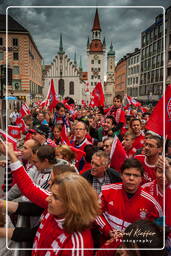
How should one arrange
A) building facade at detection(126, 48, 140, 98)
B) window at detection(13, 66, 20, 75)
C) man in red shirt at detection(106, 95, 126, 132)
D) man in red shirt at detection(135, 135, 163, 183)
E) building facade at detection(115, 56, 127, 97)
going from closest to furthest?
man in red shirt at detection(135, 135, 163, 183) < man in red shirt at detection(106, 95, 126, 132) < window at detection(13, 66, 20, 75) < building facade at detection(126, 48, 140, 98) < building facade at detection(115, 56, 127, 97)

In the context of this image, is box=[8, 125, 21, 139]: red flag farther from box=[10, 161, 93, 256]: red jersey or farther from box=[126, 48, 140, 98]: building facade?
box=[126, 48, 140, 98]: building facade

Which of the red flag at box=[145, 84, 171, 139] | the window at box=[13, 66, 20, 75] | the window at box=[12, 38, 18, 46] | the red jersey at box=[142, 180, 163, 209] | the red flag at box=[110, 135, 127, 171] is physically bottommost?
the red jersey at box=[142, 180, 163, 209]

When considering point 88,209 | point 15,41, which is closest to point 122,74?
point 15,41

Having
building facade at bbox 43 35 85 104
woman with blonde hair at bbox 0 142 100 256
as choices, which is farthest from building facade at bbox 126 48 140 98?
woman with blonde hair at bbox 0 142 100 256

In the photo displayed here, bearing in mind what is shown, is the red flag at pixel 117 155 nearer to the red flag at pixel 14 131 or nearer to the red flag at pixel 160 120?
the red flag at pixel 160 120

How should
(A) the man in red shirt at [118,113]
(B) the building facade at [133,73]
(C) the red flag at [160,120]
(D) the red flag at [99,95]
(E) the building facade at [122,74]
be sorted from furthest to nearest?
(E) the building facade at [122,74] < (B) the building facade at [133,73] < (D) the red flag at [99,95] < (A) the man in red shirt at [118,113] < (C) the red flag at [160,120]

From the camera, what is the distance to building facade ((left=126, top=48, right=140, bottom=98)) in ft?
138

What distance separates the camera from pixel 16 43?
34.1 metres

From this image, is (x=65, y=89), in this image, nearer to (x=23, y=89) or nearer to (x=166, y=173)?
(x=23, y=89)

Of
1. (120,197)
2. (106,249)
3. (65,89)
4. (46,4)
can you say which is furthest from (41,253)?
(65,89)

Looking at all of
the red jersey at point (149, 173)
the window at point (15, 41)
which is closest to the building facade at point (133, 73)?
the window at point (15, 41)

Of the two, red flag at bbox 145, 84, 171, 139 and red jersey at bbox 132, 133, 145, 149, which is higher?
red flag at bbox 145, 84, 171, 139

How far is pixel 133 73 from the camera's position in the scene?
45.0 metres

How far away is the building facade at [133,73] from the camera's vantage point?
138 feet
